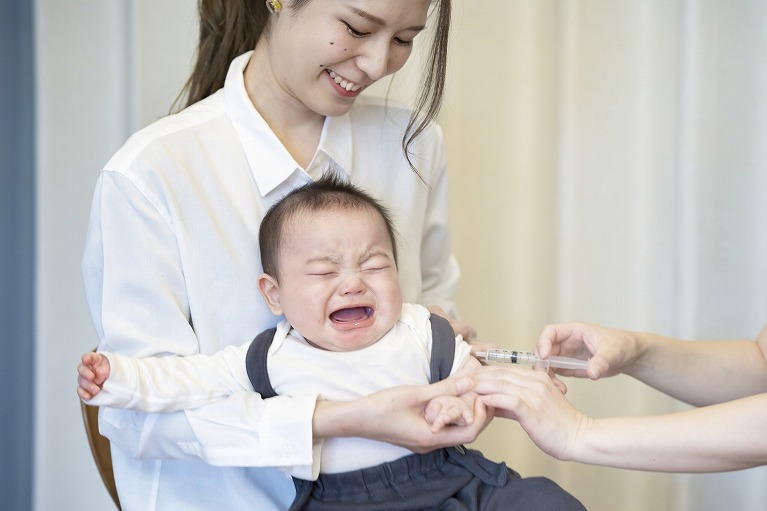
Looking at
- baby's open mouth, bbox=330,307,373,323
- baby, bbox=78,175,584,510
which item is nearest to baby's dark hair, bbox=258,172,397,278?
baby, bbox=78,175,584,510

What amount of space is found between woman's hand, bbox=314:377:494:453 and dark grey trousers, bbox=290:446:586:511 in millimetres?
72

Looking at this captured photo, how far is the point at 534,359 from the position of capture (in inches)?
60.2

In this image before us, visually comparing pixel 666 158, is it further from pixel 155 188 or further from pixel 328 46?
pixel 155 188

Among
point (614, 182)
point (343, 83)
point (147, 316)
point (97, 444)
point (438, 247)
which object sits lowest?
point (97, 444)

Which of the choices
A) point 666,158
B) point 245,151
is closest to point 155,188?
point 245,151

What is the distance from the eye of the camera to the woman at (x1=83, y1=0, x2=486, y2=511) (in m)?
1.34

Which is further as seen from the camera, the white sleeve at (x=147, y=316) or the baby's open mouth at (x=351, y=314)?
the baby's open mouth at (x=351, y=314)

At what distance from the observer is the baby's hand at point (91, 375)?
130cm

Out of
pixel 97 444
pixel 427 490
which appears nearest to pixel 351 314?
pixel 427 490

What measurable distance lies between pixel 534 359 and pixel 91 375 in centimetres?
74

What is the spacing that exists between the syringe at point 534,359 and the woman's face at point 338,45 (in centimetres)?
52

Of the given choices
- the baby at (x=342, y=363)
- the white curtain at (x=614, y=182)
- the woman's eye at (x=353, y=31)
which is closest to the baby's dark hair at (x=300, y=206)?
the baby at (x=342, y=363)

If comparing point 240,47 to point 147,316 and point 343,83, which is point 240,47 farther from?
point 147,316

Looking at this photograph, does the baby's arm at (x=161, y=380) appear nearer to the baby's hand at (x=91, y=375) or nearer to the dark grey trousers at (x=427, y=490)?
the baby's hand at (x=91, y=375)
